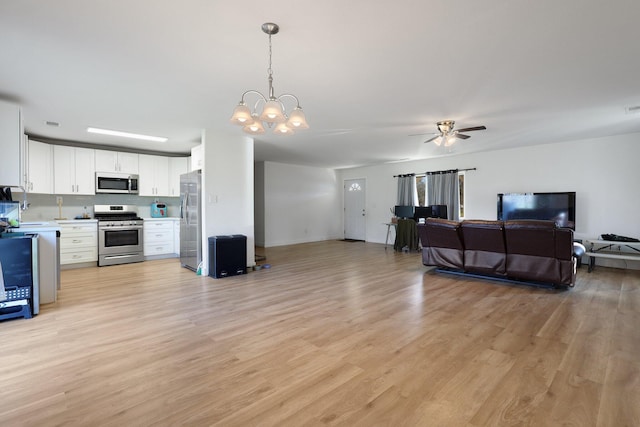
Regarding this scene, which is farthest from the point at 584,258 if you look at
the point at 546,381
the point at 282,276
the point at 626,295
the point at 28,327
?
the point at 28,327

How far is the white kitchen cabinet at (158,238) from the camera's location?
20.4 feet

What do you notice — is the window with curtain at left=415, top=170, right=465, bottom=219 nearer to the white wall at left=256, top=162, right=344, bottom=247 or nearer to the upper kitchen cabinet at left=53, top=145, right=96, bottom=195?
the white wall at left=256, top=162, right=344, bottom=247

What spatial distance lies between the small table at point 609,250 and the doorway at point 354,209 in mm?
5510

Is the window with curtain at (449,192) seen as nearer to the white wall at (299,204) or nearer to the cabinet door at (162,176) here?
the white wall at (299,204)

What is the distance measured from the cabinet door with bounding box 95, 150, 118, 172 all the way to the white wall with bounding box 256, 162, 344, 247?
358 centimetres

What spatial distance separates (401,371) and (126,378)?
1.90 meters

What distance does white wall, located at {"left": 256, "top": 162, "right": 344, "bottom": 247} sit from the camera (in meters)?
8.67

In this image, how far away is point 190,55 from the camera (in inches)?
99.4

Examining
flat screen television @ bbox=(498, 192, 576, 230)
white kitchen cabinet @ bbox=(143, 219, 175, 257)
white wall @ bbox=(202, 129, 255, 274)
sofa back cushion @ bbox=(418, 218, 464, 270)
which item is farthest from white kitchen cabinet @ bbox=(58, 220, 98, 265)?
flat screen television @ bbox=(498, 192, 576, 230)

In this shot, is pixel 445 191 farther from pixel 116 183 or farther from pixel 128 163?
pixel 116 183

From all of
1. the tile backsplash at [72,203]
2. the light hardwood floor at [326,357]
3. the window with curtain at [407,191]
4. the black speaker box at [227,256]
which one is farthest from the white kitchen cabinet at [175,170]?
the window with curtain at [407,191]

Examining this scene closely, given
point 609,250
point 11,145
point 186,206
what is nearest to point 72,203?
point 186,206

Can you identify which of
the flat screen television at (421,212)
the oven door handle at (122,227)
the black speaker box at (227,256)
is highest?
the flat screen television at (421,212)

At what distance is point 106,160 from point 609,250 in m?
9.82
